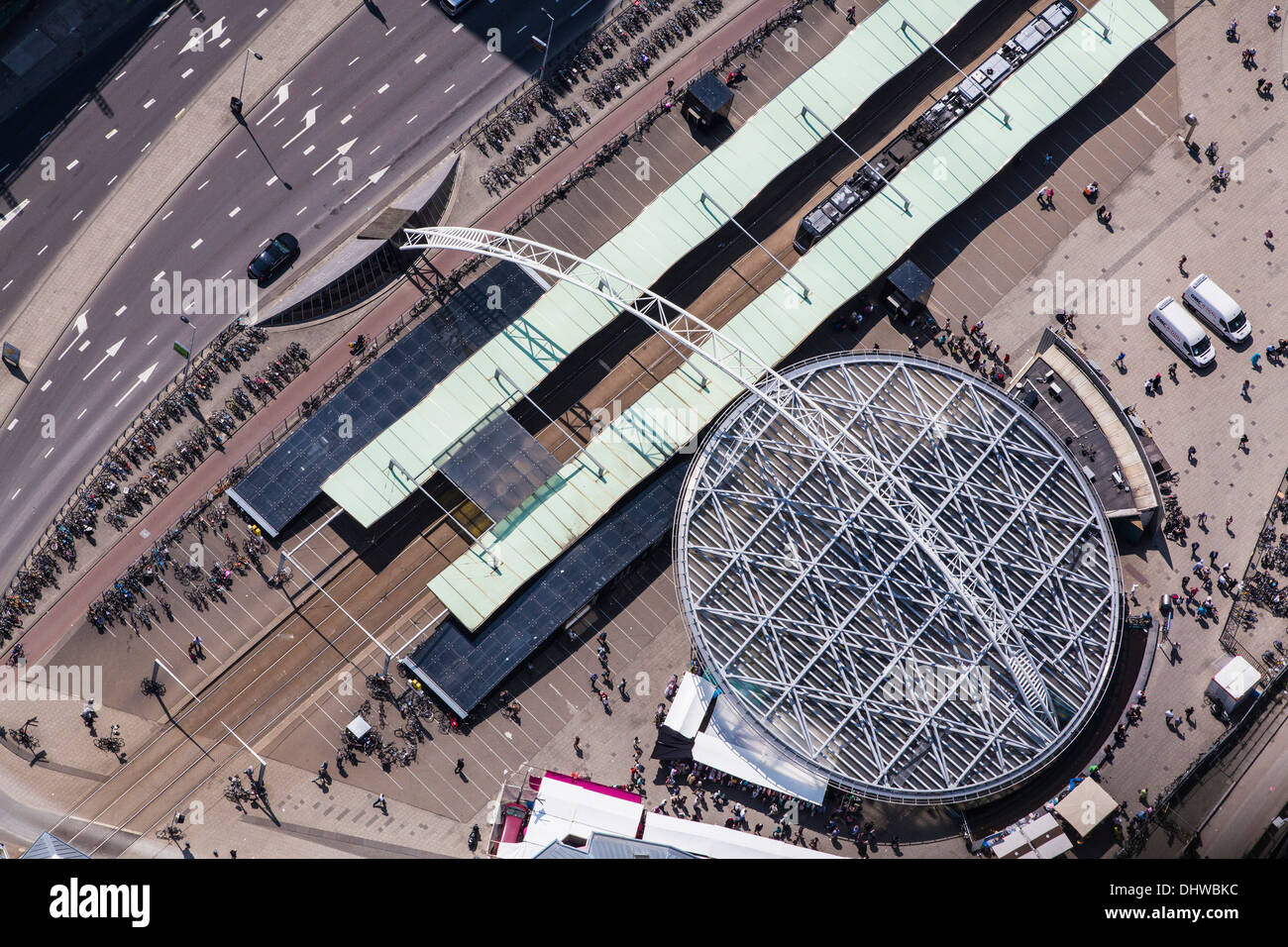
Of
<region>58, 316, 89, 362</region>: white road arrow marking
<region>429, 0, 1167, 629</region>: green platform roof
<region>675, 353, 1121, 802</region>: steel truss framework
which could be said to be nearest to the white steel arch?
<region>675, 353, 1121, 802</region>: steel truss framework

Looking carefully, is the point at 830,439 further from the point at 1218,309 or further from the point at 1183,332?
the point at 1218,309

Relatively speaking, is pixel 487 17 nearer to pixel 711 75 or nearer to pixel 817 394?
pixel 711 75

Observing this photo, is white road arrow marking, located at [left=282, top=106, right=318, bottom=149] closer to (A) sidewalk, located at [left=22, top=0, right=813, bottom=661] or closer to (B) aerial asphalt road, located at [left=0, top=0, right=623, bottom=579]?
(B) aerial asphalt road, located at [left=0, top=0, right=623, bottom=579]

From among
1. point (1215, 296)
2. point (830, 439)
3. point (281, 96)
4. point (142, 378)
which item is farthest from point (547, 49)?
point (1215, 296)

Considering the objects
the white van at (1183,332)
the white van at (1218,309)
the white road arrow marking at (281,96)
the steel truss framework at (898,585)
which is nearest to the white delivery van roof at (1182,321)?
the white van at (1183,332)

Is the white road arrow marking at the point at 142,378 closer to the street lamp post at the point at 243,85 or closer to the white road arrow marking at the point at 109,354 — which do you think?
the white road arrow marking at the point at 109,354

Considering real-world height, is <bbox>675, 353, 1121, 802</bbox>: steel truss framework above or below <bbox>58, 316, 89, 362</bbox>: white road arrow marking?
below

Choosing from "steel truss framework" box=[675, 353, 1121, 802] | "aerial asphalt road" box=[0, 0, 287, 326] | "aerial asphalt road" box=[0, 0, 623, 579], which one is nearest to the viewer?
"steel truss framework" box=[675, 353, 1121, 802]

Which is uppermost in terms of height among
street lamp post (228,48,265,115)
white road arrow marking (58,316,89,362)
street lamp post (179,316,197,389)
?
street lamp post (228,48,265,115)
